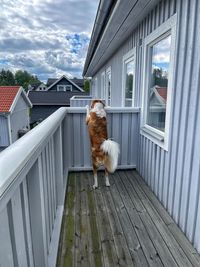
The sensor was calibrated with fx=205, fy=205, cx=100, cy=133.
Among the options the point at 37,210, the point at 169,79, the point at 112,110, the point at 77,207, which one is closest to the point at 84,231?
the point at 77,207

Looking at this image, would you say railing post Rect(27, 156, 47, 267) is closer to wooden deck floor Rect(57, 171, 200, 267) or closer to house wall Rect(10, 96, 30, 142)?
wooden deck floor Rect(57, 171, 200, 267)

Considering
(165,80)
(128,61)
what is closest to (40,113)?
(128,61)

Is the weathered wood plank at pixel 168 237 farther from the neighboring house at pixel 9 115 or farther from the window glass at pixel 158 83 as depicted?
the neighboring house at pixel 9 115

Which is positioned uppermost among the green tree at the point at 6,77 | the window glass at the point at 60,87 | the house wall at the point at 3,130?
the green tree at the point at 6,77

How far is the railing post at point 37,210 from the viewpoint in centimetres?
113

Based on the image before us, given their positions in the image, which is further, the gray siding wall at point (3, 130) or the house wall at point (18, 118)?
the house wall at point (18, 118)

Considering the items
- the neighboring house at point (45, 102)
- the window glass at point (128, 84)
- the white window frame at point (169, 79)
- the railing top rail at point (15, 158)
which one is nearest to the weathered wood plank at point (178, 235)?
the white window frame at point (169, 79)

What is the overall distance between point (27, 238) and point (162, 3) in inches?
100

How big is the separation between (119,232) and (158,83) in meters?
1.84

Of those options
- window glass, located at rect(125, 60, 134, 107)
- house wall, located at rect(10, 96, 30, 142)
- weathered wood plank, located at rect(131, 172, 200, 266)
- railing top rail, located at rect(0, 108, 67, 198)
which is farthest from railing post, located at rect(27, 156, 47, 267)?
house wall, located at rect(10, 96, 30, 142)

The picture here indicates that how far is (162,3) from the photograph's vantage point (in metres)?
2.27

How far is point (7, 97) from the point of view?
15.2 metres

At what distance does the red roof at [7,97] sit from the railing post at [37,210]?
14397 mm

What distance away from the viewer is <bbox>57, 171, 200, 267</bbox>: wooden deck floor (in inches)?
65.3
